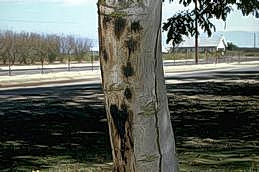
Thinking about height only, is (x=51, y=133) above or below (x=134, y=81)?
below

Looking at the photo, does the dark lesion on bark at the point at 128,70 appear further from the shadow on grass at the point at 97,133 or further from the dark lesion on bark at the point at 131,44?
the shadow on grass at the point at 97,133

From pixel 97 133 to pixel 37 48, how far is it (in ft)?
212

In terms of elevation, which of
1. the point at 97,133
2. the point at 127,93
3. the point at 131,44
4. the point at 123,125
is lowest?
the point at 97,133

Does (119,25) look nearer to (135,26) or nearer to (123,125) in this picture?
(135,26)

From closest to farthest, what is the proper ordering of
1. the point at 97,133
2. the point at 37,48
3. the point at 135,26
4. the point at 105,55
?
the point at 135,26 → the point at 105,55 → the point at 97,133 → the point at 37,48

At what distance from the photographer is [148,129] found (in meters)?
2.86

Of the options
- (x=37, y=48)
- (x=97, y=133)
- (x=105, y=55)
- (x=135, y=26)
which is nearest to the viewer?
(x=135, y=26)

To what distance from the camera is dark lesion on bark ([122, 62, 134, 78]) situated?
2832 millimetres

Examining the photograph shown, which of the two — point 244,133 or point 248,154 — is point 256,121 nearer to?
point 244,133

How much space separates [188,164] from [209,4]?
861 centimetres

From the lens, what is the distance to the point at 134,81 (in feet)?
9.32

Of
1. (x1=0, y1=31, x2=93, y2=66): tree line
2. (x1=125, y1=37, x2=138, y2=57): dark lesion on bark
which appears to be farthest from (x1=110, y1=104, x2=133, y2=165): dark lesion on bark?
(x1=0, y1=31, x2=93, y2=66): tree line

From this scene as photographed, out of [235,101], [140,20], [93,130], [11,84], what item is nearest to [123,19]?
[140,20]

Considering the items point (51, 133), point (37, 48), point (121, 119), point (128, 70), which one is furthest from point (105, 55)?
point (37, 48)
